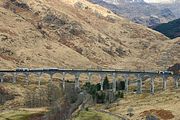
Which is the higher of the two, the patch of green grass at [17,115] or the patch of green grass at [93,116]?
the patch of green grass at [93,116]

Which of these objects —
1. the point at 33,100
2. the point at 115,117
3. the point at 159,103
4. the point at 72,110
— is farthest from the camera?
the point at 33,100

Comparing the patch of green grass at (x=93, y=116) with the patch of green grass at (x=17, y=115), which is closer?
the patch of green grass at (x=93, y=116)

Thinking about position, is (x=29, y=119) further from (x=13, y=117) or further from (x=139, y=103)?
(x=139, y=103)

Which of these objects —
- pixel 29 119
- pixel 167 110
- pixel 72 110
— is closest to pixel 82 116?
pixel 72 110

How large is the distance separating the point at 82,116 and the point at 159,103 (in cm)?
3338

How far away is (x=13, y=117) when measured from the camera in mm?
137750

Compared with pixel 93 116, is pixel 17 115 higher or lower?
lower

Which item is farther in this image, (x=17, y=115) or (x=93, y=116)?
(x=17, y=115)

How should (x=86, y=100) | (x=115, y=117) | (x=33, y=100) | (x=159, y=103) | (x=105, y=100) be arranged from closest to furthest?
1. (x=115, y=117)
2. (x=159, y=103)
3. (x=86, y=100)
4. (x=105, y=100)
5. (x=33, y=100)

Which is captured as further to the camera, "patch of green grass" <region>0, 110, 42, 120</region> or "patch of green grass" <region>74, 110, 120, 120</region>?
"patch of green grass" <region>0, 110, 42, 120</region>

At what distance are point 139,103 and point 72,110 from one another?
32506 millimetres

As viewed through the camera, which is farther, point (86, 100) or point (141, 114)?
point (86, 100)

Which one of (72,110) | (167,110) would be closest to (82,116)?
(72,110)

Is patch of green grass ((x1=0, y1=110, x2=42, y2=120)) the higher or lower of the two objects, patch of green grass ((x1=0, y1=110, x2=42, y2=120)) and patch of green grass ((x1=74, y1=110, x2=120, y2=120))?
the lower
